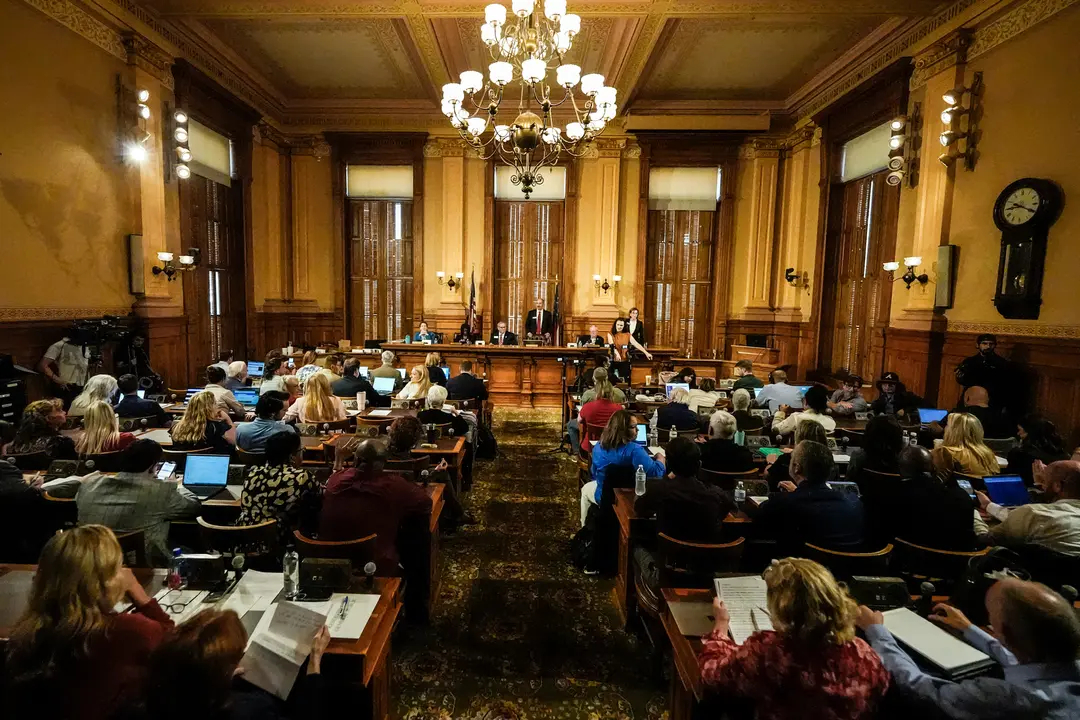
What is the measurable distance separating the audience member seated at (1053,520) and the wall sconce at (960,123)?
5.41m

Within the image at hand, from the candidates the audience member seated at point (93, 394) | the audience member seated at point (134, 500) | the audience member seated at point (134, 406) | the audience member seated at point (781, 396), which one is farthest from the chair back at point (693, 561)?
the audience member seated at point (93, 394)

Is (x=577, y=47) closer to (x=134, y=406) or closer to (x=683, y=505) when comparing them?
(x=134, y=406)

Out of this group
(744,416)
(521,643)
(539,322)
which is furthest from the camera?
(539,322)

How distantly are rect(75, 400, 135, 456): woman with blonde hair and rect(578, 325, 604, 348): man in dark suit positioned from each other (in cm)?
733

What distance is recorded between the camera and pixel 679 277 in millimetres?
12078

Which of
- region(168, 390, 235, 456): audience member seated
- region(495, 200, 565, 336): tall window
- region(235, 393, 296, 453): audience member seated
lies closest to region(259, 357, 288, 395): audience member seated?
region(168, 390, 235, 456): audience member seated

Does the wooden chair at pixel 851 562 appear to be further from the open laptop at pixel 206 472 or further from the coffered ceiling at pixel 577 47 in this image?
the coffered ceiling at pixel 577 47

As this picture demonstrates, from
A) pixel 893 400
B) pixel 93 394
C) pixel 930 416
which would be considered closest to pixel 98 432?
pixel 93 394

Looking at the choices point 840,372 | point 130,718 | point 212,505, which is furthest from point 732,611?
point 840,372

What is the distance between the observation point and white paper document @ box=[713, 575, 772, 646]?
2066 millimetres

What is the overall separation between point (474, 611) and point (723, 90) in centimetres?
1021

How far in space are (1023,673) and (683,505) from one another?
56.9 inches

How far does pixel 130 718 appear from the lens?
132 centimetres

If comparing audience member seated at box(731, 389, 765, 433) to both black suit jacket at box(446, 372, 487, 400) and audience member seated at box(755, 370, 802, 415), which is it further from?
black suit jacket at box(446, 372, 487, 400)
